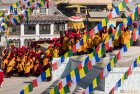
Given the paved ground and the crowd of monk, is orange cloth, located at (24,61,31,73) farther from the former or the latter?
the paved ground

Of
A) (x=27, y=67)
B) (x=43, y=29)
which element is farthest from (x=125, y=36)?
(x=43, y=29)

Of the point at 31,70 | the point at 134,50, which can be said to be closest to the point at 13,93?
the point at 31,70

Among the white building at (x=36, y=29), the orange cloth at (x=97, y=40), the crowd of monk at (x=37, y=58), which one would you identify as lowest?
the white building at (x=36, y=29)

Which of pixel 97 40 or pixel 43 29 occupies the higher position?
pixel 97 40

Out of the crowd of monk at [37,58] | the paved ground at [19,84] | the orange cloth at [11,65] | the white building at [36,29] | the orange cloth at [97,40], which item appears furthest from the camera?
the white building at [36,29]

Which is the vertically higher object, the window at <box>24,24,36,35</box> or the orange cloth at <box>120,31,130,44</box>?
the orange cloth at <box>120,31,130,44</box>

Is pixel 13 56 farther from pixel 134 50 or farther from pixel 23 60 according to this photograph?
pixel 134 50

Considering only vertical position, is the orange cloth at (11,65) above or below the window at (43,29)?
above

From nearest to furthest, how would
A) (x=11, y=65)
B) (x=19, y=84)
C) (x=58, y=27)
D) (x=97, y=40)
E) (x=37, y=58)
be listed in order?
1. (x=19, y=84)
2. (x=97, y=40)
3. (x=37, y=58)
4. (x=11, y=65)
5. (x=58, y=27)

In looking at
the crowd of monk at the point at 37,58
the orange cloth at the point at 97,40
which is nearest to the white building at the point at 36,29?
the crowd of monk at the point at 37,58

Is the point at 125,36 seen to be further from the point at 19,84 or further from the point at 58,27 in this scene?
the point at 58,27

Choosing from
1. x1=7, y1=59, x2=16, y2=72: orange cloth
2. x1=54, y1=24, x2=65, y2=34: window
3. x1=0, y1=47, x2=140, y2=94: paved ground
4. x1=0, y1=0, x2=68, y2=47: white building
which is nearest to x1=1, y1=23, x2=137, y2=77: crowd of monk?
x1=7, y1=59, x2=16, y2=72: orange cloth

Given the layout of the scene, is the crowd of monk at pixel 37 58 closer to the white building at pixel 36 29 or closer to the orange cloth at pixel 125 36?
the orange cloth at pixel 125 36

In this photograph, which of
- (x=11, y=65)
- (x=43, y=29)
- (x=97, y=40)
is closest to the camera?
(x=97, y=40)
